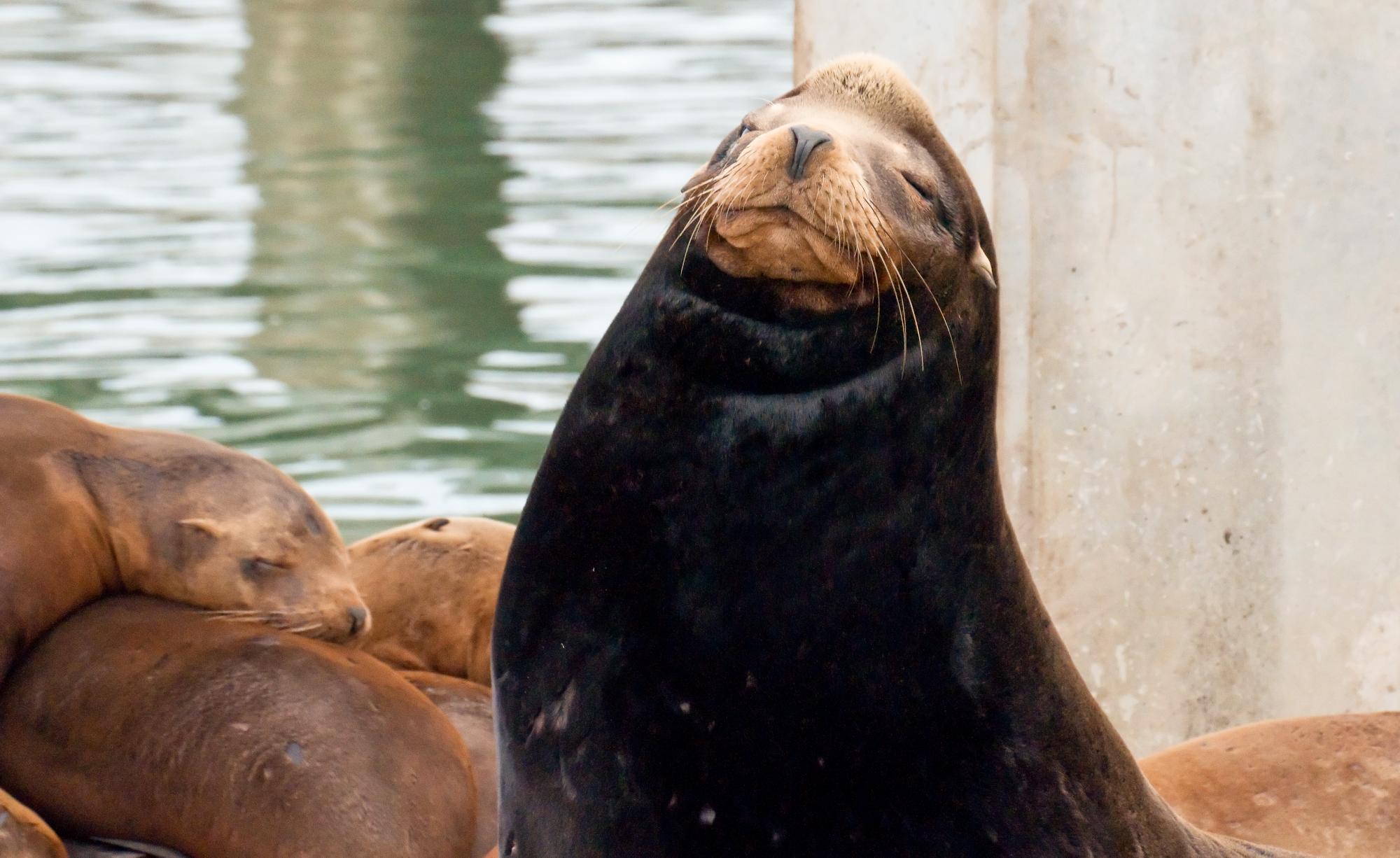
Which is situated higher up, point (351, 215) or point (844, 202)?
point (844, 202)

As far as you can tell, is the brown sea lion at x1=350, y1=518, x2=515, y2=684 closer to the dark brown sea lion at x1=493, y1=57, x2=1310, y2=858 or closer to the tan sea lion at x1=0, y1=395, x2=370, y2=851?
the tan sea lion at x1=0, y1=395, x2=370, y2=851

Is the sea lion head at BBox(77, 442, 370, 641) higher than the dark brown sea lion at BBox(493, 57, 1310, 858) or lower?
lower

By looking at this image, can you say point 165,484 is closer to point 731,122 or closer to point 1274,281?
point 1274,281

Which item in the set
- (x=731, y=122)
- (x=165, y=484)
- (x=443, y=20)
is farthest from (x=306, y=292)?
(x=443, y=20)

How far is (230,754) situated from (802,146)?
60.9 inches

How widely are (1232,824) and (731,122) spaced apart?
32.7 feet

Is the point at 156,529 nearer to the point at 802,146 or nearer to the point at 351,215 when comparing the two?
the point at 802,146

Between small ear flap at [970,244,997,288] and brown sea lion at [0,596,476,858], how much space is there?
4.52 feet

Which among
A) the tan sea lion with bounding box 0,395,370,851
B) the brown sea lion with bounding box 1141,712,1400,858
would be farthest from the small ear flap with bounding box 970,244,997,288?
the tan sea lion with bounding box 0,395,370,851

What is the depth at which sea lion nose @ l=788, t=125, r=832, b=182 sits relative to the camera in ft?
6.61

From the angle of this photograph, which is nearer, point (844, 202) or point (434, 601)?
point (844, 202)

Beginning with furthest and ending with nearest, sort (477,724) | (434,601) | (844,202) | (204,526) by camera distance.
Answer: (434,601) < (204,526) < (477,724) < (844,202)

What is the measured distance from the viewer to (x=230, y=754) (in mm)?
3006

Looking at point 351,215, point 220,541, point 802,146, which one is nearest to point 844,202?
point 802,146
